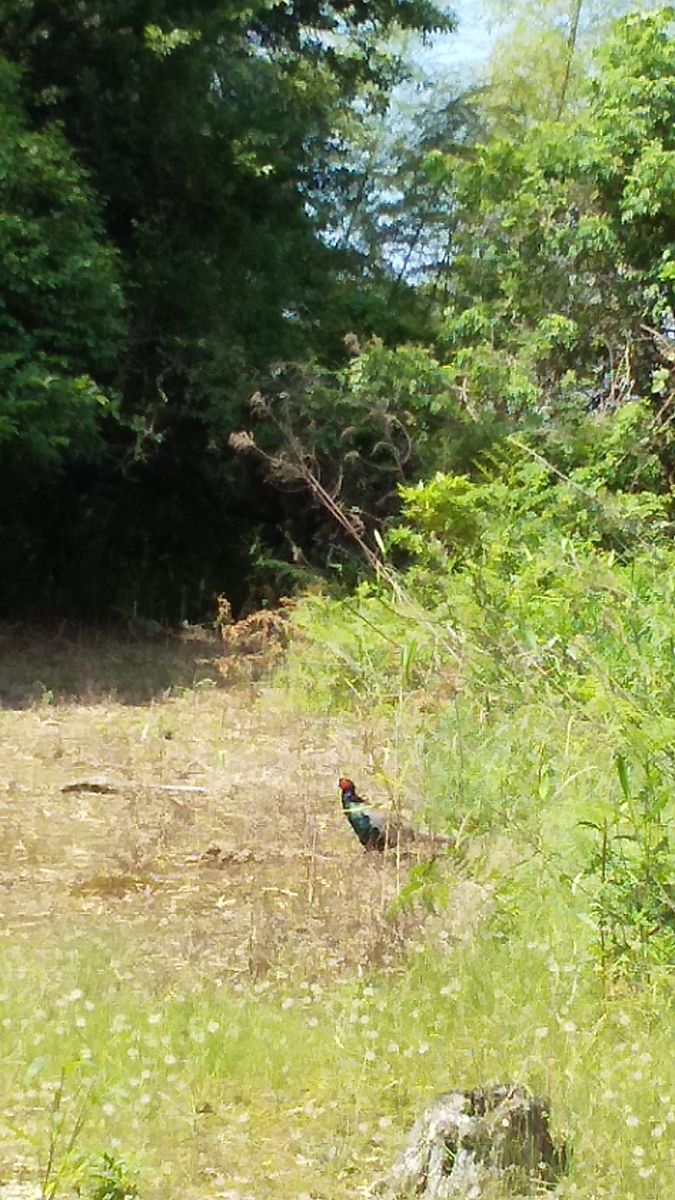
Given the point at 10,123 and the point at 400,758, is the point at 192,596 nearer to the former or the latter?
the point at 10,123

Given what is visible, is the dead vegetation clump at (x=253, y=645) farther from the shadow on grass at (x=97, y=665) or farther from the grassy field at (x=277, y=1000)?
the grassy field at (x=277, y=1000)

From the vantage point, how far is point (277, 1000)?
3.79 metres

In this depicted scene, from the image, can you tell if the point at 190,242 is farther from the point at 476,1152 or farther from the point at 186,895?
the point at 476,1152

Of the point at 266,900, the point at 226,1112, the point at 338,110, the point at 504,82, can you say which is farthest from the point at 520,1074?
the point at 504,82

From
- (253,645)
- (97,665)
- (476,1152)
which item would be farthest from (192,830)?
(253,645)

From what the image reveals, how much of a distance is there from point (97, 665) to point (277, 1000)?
23.8ft

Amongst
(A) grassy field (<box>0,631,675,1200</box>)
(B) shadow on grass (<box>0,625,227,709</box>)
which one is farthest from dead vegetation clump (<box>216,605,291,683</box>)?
(A) grassy field (<box>0,631,675,1200</box>)

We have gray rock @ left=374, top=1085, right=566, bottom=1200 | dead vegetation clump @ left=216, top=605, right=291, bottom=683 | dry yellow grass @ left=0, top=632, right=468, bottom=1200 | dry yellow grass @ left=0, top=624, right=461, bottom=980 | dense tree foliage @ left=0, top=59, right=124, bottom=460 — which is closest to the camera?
gray rock @ left=374, top=1085, right=566, bottom=1200

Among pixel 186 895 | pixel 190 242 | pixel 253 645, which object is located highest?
pixel 190 242

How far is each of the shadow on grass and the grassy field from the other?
295 centimetres

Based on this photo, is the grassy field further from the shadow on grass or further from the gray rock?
the shadow on grass

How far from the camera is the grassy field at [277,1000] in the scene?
2.87 m

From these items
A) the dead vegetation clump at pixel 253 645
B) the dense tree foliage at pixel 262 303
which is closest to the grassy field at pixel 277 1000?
the dead vegetation clump at pixel 253 645

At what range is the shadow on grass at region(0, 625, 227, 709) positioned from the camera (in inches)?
376
